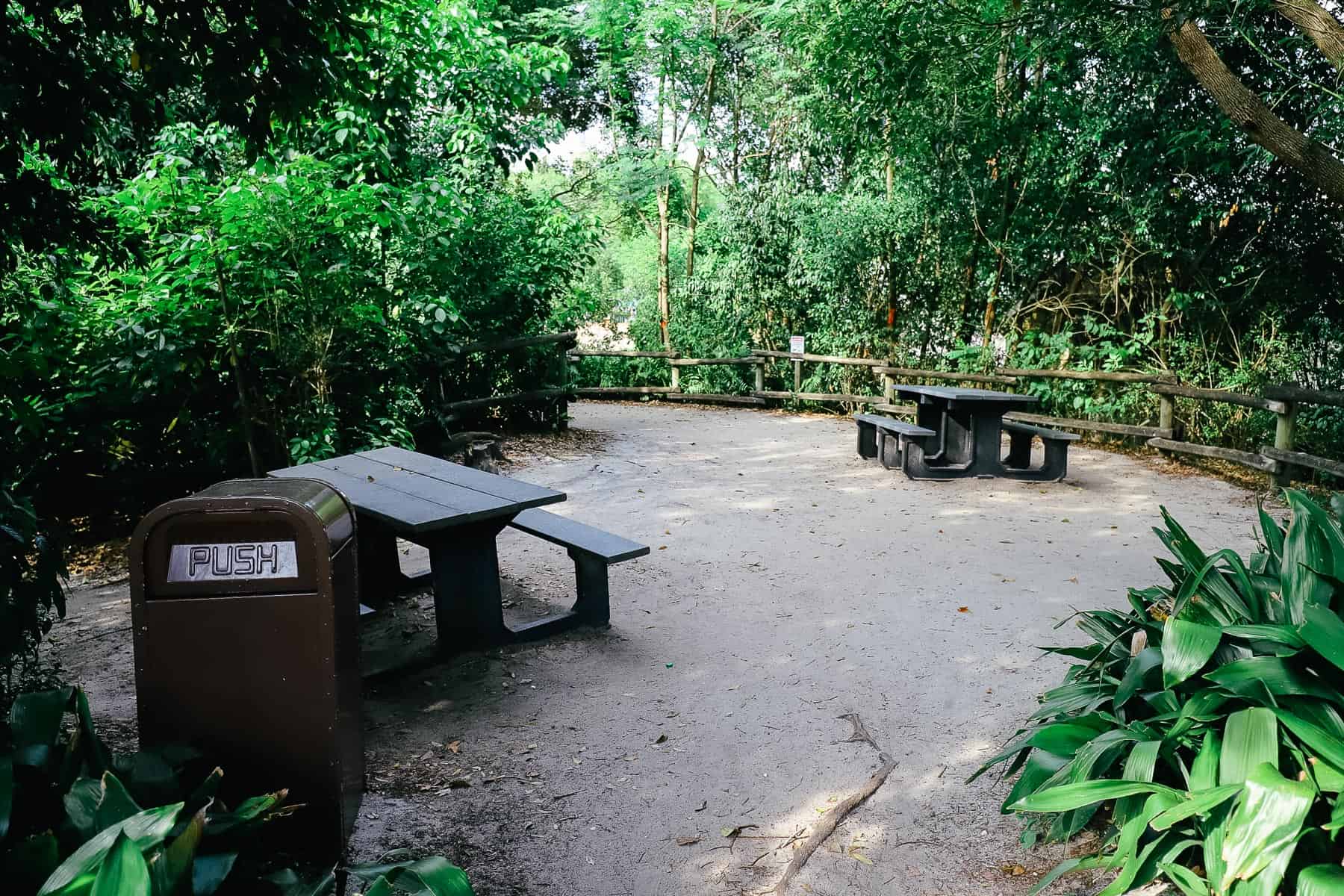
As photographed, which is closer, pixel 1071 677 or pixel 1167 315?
pixel 1071 677

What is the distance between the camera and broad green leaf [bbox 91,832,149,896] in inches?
58.6

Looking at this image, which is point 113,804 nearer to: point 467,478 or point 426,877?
point 426,877

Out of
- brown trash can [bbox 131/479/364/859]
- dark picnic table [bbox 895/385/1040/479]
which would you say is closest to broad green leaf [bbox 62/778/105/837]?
brown trash can [bbox 131/479/364/859]

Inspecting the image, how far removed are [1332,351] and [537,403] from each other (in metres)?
8.42

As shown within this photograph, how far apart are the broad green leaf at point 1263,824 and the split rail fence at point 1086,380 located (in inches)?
266

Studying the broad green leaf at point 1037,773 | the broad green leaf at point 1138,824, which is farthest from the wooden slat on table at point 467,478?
the broad green leaf at point 1138,824

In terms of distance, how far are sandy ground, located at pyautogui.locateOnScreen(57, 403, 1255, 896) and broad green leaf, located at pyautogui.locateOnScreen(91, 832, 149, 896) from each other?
1342 mm

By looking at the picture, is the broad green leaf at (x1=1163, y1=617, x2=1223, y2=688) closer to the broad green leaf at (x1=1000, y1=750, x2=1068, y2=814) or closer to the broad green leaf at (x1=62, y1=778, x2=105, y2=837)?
the broad green leaf at (x1=1000, y1=750, x2=1068, y2=814)

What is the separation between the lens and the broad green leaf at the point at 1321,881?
1819 millimetres

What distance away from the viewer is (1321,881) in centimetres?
184

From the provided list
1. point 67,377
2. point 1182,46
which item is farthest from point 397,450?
point 1182,46

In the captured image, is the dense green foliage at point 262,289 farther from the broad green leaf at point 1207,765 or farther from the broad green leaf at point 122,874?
the broad green leaf at point 1207,765

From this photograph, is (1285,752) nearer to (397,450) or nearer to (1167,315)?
(397,450)

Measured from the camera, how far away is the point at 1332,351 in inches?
376
